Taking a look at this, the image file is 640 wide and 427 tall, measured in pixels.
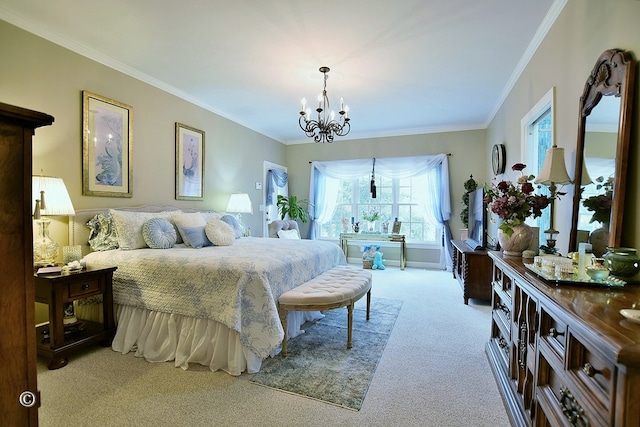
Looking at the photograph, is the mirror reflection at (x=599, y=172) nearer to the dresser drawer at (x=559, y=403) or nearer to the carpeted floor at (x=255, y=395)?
the dresser drawer at (x=559, y=403)

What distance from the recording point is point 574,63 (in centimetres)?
201

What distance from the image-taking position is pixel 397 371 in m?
2.21

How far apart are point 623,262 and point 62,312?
3.38 meters

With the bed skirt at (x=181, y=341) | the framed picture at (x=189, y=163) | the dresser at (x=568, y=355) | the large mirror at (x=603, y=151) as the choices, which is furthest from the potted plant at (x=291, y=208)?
the large mirror at (x=603, y=151)

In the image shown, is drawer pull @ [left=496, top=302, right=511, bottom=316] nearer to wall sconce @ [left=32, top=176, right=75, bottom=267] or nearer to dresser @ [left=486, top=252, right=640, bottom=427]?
dresser @ [left=486, top=252, right=640, bottom=427]

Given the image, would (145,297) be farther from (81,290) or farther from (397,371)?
(397,371)

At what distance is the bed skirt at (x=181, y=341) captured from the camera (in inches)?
87.2

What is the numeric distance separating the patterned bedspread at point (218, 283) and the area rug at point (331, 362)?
21 centimetres

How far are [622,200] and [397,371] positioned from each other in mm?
1668

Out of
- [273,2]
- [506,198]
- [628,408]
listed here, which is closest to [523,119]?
[506,198]

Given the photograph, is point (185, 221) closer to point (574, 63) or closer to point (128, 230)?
point (128, 230)

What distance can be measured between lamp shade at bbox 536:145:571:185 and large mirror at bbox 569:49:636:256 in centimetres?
7

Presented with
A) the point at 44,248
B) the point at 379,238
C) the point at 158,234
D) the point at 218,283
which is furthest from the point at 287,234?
the point at 44,248

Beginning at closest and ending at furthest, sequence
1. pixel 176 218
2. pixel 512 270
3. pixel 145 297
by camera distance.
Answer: pixel 512 270 < pixel 145 297 < pixel 176 218
